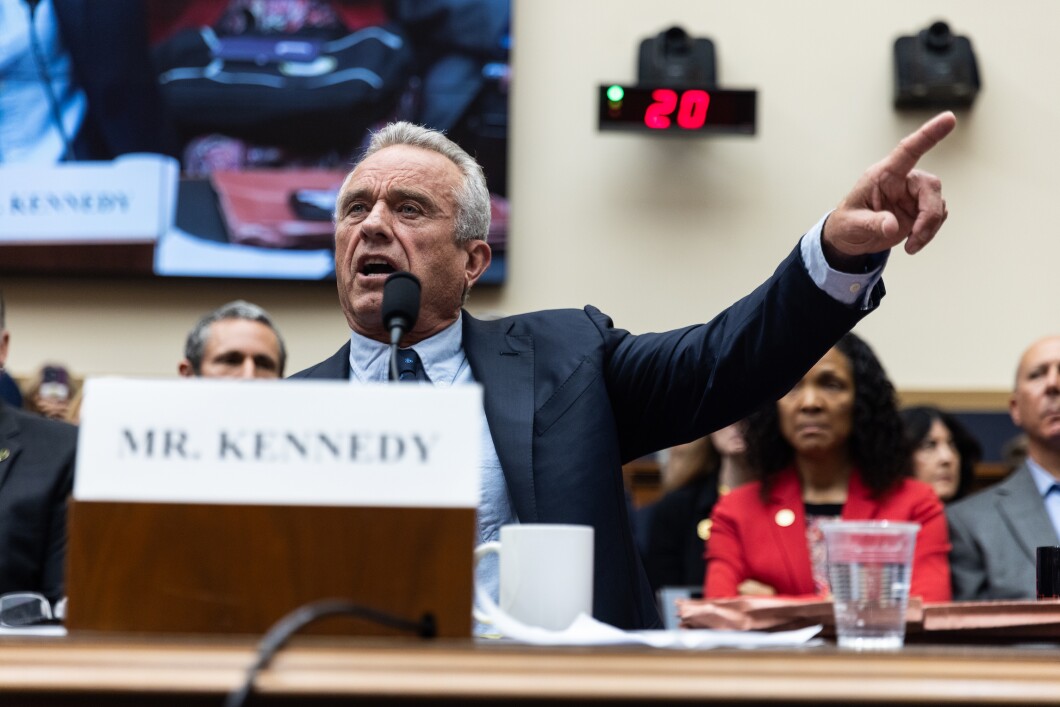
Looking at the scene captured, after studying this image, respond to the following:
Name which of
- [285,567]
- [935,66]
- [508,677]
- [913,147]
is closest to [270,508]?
[285,567]

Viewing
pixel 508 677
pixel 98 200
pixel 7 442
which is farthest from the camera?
pixel 98 200

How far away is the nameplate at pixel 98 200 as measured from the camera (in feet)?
16.8

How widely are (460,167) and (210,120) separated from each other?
311 centimetres

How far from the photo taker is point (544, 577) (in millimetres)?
1175

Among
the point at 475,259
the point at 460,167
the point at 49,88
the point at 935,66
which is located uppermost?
the point at 935,66

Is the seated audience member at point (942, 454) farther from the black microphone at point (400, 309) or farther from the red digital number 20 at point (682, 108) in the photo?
the black microphone at point (400, 309)

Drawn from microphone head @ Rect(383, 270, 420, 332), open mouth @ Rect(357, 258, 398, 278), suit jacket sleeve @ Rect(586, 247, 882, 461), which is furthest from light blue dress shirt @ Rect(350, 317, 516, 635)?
microphone head @ Rect(383, 270, 420, 332)

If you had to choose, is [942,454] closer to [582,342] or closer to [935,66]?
[935,66]

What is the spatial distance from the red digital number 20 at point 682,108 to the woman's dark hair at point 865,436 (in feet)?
6.80

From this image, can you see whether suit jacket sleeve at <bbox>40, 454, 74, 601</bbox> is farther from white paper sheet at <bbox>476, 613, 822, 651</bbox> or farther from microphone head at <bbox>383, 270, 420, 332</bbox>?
white paper sheet at <bbox>476, 613, 822, 651</bbox>

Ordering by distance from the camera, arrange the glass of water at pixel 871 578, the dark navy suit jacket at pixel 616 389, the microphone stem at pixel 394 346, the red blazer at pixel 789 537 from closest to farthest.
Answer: the glass of water at pixel 871 578, the microphone stem at pixel 394 346, the dark navy suit jacket at pixel 616 389, the red blazer at pixel 789 537

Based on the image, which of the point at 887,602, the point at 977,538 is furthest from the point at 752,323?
the point at 977,538

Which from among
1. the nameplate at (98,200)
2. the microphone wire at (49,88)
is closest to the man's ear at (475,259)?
the nameplate at (98,200)

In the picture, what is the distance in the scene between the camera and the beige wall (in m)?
5.25
